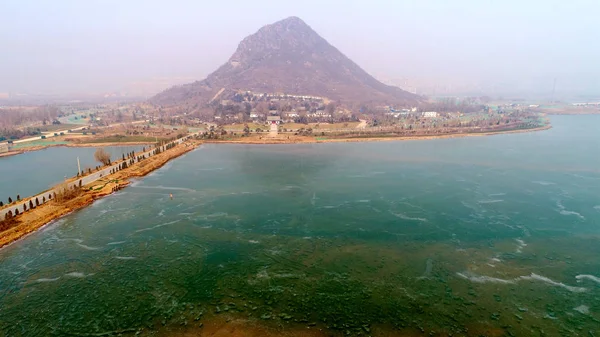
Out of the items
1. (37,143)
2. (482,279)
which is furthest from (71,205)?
(37,143)

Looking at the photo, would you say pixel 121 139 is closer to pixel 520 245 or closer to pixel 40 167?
pixel 40 167

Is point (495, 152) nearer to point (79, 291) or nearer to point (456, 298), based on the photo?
point (456, 298)

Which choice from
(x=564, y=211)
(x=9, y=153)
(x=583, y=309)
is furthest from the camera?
(x=9, y=153)

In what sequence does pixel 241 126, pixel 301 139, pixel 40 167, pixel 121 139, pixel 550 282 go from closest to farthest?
pixel 550 282, pixel 40 167, pixel 121 139, pixel 301 139, pixel 241 126

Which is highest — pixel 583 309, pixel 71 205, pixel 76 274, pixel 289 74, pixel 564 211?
pixel 289 74

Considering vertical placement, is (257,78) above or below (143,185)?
above

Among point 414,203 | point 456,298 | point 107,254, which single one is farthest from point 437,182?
A: point 107,254

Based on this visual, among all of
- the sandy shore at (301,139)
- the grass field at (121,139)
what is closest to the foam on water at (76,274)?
the sandy shore at (301,139)
